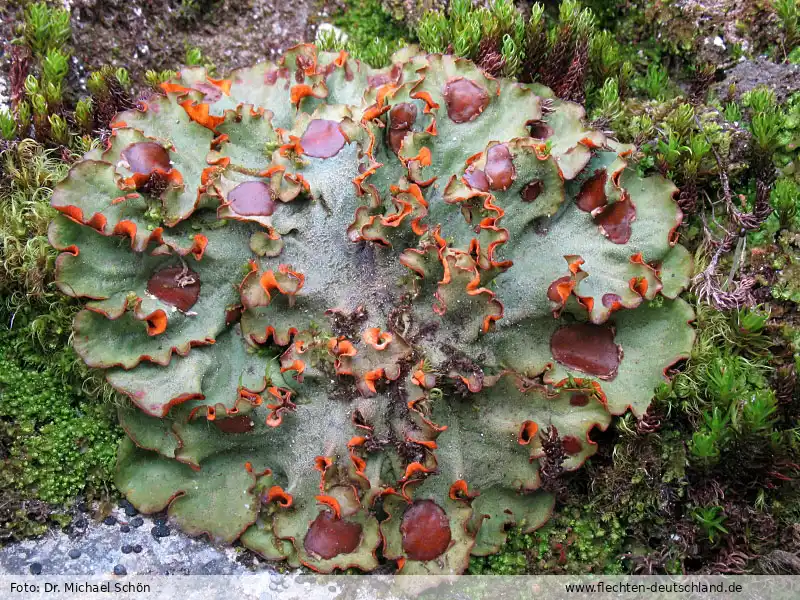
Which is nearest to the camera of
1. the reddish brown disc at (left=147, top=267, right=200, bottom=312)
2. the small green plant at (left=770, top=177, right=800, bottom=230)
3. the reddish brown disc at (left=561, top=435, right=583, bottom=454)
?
the reddish brown disc at (left=561, top=435, right=583, bottom=454)

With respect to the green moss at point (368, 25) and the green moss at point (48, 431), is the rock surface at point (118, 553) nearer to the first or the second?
the green moss at point (48, 431)

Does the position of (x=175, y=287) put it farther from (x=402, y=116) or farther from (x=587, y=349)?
(x=587, y=349)

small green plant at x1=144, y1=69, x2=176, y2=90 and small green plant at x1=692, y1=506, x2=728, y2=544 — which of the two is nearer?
small green plant at x1=692, y1=506, x2=728, y2=544

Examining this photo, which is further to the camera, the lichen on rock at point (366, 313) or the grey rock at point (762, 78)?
the grey rock at point (762, 78)

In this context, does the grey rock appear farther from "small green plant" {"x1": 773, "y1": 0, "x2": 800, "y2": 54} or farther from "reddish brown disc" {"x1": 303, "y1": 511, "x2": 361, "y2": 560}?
"reddish brown disc" {"x1": 303, "y1": 511, "x2": 361, "y2": 560}

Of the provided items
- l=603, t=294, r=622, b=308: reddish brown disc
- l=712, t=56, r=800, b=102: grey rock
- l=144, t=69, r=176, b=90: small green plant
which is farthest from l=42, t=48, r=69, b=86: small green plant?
l=712, t=56, r=800, b=102: grey rock

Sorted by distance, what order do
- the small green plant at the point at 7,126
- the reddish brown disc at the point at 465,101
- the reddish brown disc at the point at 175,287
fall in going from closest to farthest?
the reddish brown disc at the point at 175,287 → the reddish brown disc at the point at 465,101 → the small green plant at the point at 7,126

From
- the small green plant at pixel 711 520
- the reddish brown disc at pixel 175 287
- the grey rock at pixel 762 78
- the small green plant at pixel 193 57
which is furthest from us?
the small green plant at pixel 193 57

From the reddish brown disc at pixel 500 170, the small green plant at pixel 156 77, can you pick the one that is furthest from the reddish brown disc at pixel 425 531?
the small green plant at pixel 156 77
